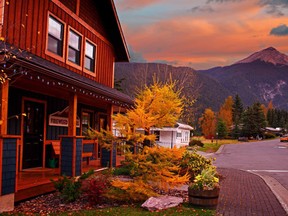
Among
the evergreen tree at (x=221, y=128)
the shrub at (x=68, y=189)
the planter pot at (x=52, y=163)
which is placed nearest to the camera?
the shrub at (x=68, y=189)

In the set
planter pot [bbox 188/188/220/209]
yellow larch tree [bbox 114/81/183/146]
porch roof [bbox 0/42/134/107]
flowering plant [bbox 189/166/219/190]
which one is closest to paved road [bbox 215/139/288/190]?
flowering plant [bbox 189/166/219/190]

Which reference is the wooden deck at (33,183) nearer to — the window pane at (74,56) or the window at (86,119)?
the window pane at (74,56)

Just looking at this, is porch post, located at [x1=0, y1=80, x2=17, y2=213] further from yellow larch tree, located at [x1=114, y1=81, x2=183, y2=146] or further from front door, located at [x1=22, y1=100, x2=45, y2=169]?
front door, located at [x1=22, y1=100, x2=45, y2=169]

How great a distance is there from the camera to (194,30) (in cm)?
2519

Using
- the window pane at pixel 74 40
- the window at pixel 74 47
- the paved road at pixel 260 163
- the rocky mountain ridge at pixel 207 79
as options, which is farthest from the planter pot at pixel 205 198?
the window pane at pixel 74 40

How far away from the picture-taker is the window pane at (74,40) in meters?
14.0

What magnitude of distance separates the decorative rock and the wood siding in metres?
4.23

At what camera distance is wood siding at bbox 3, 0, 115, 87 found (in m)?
10.5

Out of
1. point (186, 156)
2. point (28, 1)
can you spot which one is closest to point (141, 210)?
point (186, 156)

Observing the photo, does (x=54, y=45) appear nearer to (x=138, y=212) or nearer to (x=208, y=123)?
(x=138, y=212)

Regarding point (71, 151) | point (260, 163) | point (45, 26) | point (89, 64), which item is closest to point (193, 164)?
point (71, 151)

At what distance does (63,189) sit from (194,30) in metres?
18.5

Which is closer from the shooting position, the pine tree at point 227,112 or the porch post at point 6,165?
the porch post at point 6,165

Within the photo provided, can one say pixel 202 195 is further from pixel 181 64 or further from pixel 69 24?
pixel 181 64
